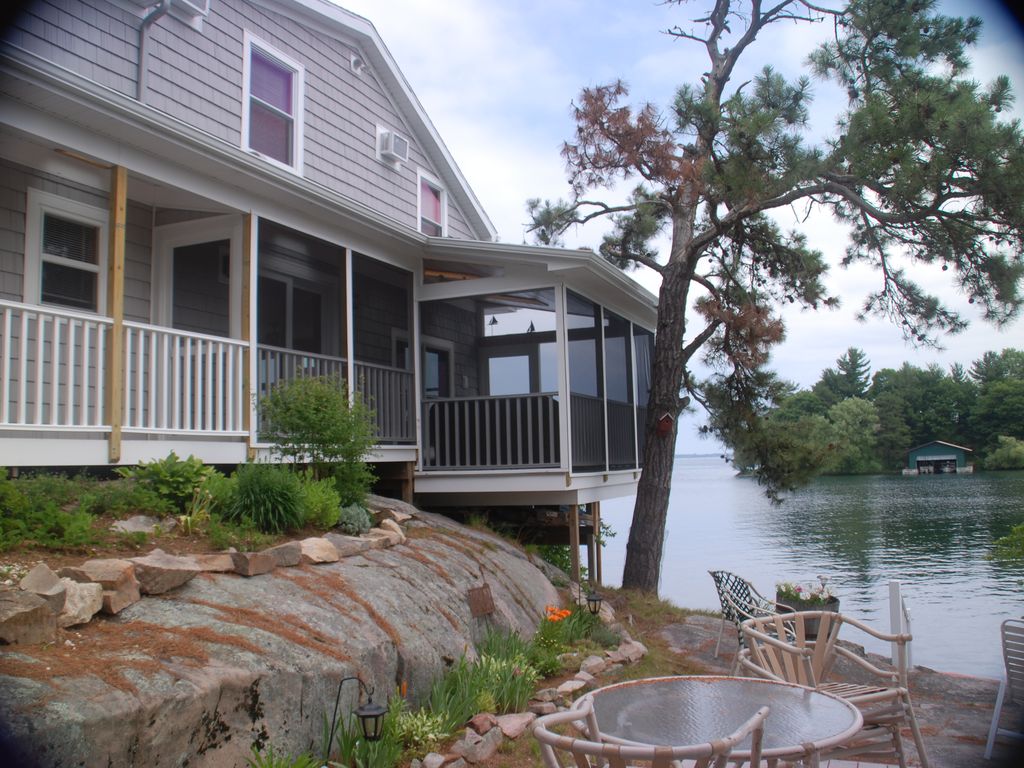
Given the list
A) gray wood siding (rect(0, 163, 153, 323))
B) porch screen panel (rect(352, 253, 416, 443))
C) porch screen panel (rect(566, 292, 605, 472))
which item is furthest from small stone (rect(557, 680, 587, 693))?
gray wood siding (rect(0, 163, 153, 323))

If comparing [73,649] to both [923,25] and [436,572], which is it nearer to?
[436,572]

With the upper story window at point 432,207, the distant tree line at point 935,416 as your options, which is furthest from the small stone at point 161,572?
the distant tree line at point 935,416

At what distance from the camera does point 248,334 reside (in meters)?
7.79

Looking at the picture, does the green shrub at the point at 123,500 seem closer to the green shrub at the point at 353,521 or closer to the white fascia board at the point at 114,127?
the green shrub at the point at 353,521

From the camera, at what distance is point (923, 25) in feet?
33.1

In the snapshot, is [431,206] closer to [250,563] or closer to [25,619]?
[250,563]

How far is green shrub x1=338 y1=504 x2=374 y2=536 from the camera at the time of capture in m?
7.00

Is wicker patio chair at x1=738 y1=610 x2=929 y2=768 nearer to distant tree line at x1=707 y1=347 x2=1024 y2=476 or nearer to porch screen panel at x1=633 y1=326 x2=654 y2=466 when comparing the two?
porch screen panel at x1=633 y1=326 x2=654 y2=466

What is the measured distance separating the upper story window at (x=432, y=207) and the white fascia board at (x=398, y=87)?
1.20ft

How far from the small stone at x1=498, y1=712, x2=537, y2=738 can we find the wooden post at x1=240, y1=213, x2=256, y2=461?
350 centimetres

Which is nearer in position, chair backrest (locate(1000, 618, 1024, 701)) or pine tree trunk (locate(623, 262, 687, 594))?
chair backrest (locate(1000, 618, 1024, 701))

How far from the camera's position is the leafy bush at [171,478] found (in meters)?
6.25

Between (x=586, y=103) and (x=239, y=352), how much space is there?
23.2 feet

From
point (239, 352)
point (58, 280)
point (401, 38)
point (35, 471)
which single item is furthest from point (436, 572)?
point (401, 38)
